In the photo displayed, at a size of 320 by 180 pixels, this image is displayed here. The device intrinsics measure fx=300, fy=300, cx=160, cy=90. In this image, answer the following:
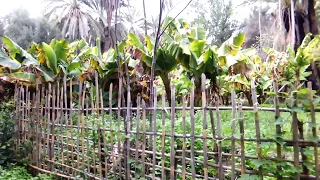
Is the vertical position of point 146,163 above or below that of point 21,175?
above

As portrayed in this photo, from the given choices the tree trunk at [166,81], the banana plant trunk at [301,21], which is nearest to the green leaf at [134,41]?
the tree trunk at [166,81]

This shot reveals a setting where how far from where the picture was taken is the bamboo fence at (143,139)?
2.20m

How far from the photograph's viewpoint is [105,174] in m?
3.70

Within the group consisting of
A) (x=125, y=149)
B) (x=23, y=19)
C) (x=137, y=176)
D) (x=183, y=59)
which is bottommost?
(x=137, y=176)

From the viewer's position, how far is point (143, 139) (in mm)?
3189

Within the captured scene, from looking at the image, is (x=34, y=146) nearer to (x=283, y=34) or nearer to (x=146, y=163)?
(x=146, y=163)

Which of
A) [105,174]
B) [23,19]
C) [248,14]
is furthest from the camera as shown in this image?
[248,14]

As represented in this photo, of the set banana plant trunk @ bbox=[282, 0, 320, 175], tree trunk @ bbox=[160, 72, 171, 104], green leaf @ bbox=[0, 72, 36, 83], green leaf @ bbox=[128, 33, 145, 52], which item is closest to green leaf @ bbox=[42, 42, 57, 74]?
green leaf @ bbox=[0, 72, 36, 83]

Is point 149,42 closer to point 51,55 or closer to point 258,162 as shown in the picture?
point 51,55

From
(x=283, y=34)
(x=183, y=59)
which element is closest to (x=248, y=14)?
(x=283, y=34)

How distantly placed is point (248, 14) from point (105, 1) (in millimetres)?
18955

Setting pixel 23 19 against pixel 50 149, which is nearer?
pixel 50 149

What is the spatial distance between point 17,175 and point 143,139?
2.84 meters

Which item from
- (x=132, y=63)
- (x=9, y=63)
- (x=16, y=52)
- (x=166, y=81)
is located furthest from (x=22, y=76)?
(x=166, y=81)
